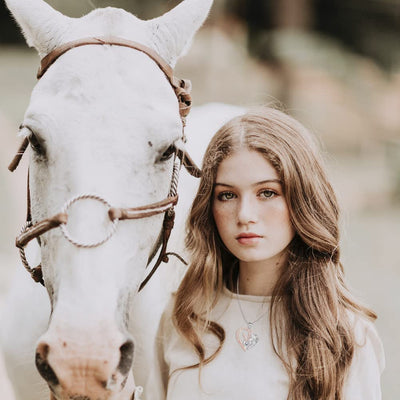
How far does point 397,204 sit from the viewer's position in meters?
10.6

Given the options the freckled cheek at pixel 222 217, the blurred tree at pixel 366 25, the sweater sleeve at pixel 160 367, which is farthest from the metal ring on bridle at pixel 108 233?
the blurred tree at pixel 366 25

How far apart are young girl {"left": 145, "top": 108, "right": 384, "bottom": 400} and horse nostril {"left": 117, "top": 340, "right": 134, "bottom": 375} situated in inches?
→ 20.8

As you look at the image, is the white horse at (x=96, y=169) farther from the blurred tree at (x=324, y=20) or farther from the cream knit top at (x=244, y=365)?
the blurred tree at (x=324, y=20)

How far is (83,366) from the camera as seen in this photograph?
1521 mm

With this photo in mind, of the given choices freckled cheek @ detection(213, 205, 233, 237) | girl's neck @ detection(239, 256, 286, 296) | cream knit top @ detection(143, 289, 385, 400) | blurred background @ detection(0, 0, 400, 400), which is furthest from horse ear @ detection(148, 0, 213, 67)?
blurred background @ detection(0, 0, 400, 400)

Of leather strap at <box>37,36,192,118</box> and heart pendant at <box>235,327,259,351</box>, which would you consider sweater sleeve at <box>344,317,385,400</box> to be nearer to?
heart pendant at <box>235,327,259,351</box>

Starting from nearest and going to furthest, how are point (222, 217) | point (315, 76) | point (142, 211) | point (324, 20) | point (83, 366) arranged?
point (83, 366) < point (142, 211) < point (222, 217) < point (315, 76) < point (324, 20)

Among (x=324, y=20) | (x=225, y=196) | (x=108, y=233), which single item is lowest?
(x=108, y=233)

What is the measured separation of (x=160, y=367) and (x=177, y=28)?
4.60ft

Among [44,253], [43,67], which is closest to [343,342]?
[44,253]

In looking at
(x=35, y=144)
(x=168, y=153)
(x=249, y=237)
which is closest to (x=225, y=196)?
(x=249, y=237)

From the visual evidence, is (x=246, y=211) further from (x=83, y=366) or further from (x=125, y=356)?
(x=83, y=366)

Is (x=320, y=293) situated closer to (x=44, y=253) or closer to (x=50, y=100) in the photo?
(x=44, y=253)

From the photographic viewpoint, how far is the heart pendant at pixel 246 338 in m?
2.09
